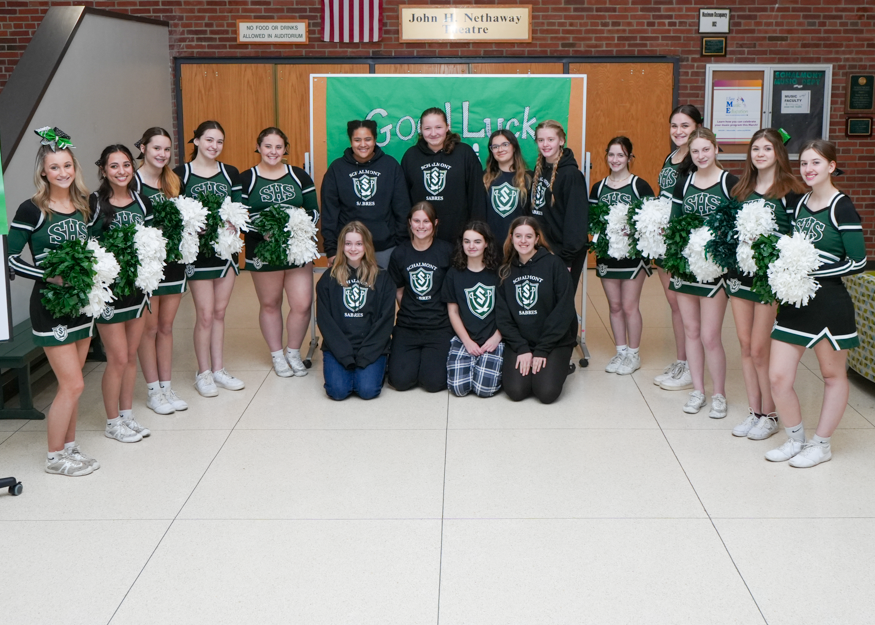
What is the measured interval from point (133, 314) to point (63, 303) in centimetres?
54

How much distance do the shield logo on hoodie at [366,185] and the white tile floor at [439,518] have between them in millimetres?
1319

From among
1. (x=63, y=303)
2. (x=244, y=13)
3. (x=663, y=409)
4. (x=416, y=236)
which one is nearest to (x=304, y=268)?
(x=416, y=236)

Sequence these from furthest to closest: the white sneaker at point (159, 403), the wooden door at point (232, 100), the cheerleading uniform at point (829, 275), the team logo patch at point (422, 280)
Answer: the wooden door at point (232, 100), the team logo patch at point (422, 280), the white sneaker at point (159, 403), the cheerleading uniform at point (829, 275)

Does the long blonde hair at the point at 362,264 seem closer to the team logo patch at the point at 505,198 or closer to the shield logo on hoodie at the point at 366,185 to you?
the shield logo on hoodie at the point at 366,185

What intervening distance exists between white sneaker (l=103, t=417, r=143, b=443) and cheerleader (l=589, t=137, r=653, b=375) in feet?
9.60

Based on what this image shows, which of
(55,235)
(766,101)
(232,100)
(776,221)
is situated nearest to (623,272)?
(776,221)

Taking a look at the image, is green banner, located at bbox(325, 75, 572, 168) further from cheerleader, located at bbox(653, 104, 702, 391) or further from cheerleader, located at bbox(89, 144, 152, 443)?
cheerleader, located at bbox(89, 144, 152, 443)

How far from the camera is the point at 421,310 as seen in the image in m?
5.30

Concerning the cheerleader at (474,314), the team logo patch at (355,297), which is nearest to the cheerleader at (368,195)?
the team logo patch at (355,297)

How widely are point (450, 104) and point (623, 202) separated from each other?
1.48 meters

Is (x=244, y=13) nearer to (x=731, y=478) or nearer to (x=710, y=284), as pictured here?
(x=710, y=284)

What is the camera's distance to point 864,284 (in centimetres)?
502

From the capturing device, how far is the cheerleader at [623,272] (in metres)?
5.34

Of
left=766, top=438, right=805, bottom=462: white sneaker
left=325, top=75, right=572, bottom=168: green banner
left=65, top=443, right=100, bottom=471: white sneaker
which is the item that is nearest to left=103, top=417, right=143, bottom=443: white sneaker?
left=65, top=443, right=100, bottom=471: white sneaker
